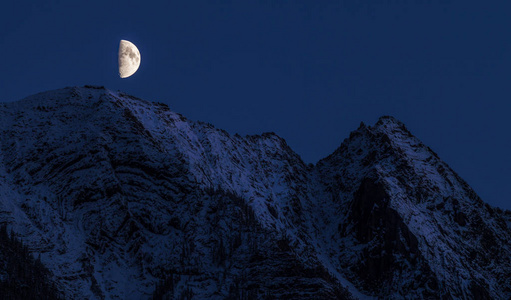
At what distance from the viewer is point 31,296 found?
199125mm

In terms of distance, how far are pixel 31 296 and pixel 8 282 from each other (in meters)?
5.43

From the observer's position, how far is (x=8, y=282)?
7849 inches
